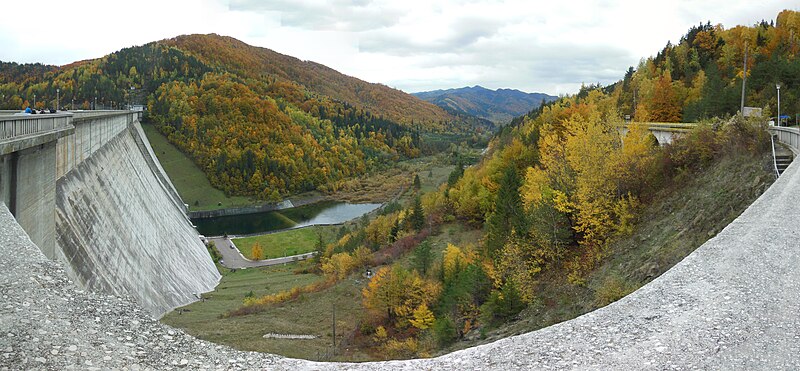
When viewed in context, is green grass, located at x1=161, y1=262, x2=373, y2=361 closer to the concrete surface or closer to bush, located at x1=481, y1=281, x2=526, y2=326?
bush, located at x1=481, y1=281, x2=526, y2=326

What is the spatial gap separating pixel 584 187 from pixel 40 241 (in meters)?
24.3

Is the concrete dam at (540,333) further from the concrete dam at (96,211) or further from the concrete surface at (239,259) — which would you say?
the concrete surface at (239,259)

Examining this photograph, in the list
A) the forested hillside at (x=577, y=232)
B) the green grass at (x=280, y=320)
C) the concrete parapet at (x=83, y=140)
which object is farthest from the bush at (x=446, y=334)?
the concrete parapet at (x=83, y=140)

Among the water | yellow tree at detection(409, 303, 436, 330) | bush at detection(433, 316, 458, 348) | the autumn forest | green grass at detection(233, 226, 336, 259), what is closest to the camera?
the autumn forest

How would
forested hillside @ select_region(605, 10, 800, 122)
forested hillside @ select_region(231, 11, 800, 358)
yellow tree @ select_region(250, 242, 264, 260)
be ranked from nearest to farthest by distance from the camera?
forested hillside @ select_region(231, 11, 800, 358) < forested hillside @ select_region(605, 10, 800, 122) < yellow tree @ select_region(250, 242, 264, 260)

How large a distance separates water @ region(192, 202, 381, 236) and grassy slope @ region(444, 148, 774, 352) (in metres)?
83.1

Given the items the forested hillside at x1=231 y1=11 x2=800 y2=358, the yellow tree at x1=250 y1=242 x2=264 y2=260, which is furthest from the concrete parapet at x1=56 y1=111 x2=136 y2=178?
the yellow tree at x1=250 y1=242 x2=264 y2=260

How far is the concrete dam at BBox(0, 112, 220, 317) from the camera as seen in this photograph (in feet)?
53.8

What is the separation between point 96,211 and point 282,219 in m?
87.1

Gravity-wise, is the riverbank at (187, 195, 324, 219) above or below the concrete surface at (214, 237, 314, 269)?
above

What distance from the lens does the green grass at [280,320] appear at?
28.5m

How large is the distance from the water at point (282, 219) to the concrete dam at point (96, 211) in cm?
5753

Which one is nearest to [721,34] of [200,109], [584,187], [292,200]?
[584,187]

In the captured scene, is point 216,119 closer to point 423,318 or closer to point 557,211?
point 423,318
